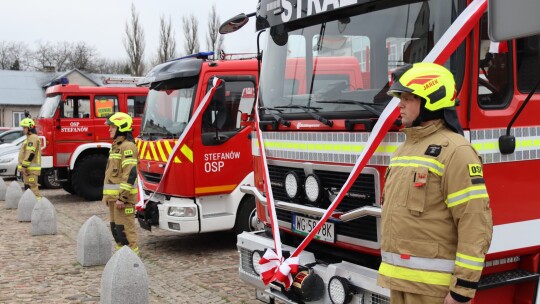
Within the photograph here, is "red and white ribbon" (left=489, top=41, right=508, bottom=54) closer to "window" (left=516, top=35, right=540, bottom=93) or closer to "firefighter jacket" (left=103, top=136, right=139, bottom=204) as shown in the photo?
"window" (left=516, top=35, right=540, bottom=93)

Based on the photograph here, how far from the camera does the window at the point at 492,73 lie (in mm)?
3686

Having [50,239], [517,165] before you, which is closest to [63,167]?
[50,239]

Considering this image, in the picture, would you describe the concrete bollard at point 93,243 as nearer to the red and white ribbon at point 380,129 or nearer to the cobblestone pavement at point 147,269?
the cobblestone pavement at point 147,269

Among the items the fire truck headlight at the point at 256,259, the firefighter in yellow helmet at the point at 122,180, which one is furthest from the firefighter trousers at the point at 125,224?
the fire truck headlight at the point at 256,259

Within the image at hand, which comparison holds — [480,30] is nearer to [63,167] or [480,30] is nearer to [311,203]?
[311,203]

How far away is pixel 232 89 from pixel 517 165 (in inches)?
198

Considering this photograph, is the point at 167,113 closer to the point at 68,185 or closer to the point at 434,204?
the point at 434,204

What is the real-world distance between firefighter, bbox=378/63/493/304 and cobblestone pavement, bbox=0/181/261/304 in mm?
3220

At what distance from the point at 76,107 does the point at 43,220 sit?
4495 mm

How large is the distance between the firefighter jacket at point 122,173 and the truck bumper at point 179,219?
26.2 inches

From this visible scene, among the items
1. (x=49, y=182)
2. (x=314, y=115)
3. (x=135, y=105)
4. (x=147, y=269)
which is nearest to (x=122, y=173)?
(x=147, y=269)

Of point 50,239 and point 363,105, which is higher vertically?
point 363,105

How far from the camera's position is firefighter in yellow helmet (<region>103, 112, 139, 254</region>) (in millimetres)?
7168

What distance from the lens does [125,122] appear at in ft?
23.9
